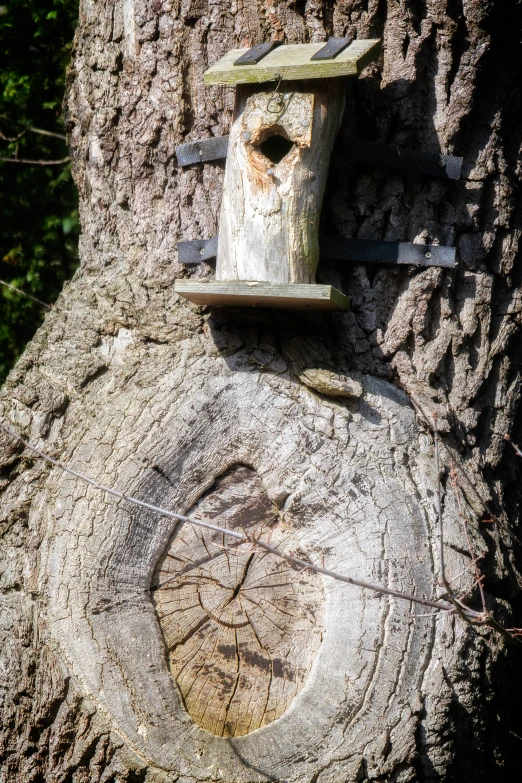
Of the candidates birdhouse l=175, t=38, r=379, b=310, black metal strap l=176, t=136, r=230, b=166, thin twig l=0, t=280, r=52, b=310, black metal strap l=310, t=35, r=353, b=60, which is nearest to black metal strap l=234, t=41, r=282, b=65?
birdhouse l=175, t=38, r=379, b=310

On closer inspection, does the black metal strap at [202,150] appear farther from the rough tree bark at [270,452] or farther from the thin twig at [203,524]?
the thin twig at [203,524]

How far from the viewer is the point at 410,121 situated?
2648 millimetres

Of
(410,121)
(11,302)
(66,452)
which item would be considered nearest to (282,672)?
(66,452)

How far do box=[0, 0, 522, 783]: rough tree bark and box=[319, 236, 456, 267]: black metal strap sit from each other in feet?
0.18

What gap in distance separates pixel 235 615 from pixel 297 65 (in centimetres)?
174

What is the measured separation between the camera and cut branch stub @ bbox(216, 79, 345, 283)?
2322mm

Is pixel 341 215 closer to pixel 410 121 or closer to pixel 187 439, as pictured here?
pixel 410 121

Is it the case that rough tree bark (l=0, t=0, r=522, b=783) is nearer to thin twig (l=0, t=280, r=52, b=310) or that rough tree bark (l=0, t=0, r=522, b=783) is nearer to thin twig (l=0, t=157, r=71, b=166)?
thin twig (l=0, t=280, r=52, b=310)

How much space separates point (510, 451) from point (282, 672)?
119 cm

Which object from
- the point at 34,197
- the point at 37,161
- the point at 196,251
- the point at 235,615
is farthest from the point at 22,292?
the point at 235,615

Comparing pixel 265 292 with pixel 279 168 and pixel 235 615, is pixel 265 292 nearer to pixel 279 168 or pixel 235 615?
pixel 279 168

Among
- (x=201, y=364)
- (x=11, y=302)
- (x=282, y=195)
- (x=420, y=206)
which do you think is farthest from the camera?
(x=11, y=302)

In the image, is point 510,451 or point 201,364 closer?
point 201,364

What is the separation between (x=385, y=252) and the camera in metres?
2.61
